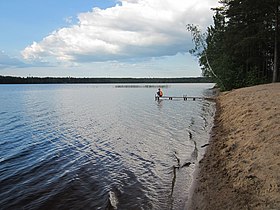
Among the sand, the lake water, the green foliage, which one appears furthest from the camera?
the green foliage

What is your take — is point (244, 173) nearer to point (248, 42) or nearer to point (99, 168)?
point (99, 168)

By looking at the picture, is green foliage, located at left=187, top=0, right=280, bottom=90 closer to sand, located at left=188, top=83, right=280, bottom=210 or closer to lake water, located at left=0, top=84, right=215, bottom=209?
lake water, located at left=0, top=84, right=215, bottom=209

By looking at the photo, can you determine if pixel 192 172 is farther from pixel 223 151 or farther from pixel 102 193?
pixel 102 193

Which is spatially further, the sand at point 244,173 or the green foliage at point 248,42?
the green foliage at point 248,42

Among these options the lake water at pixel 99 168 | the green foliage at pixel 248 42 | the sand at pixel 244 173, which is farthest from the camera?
the green foliage at pixel 248 42

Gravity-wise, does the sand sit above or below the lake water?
above

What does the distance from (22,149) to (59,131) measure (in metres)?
5.79

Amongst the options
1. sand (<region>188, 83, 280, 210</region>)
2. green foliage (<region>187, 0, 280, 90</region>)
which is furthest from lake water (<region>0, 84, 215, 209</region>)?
green foliage (<region>187, 0, 280, 90</region>)

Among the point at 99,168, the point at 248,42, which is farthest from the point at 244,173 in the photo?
the point at 248,42

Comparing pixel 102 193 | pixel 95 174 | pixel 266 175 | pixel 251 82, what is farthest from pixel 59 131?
pixel 251 82

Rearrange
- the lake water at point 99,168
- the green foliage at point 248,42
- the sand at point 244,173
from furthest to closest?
the green foliage at point 248,42
the lake water at point 99,168
the sand at point 244,173

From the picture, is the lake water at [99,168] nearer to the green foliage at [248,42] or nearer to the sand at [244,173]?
the sand at [244,173]

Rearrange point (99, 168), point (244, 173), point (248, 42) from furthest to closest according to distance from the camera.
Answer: point (248, 42) → point (99, 168) → point (244, 173)

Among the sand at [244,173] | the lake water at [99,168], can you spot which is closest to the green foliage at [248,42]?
the lake water at [99,168]
